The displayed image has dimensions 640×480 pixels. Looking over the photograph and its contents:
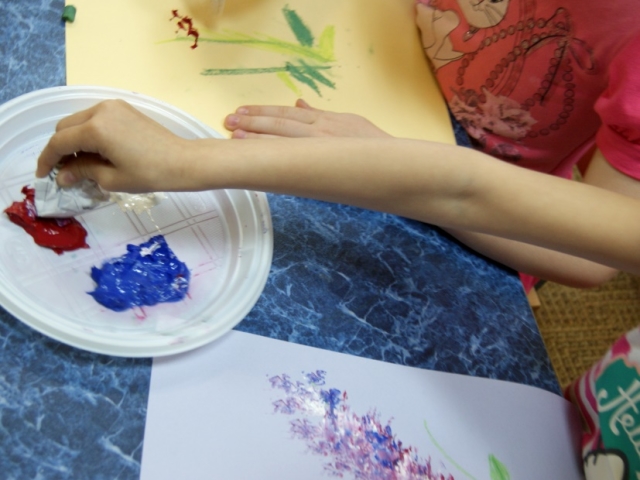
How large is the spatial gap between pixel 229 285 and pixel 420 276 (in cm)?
26

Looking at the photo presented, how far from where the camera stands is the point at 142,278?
23.7 inches

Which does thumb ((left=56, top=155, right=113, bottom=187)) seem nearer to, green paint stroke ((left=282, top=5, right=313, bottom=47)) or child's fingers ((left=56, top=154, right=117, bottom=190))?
child's fingers ((left=56, top=154, right=117, bottom=190))

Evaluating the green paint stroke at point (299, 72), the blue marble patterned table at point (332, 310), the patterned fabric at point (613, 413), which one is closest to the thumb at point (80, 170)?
the blue marble patterned table at point (332, 310)

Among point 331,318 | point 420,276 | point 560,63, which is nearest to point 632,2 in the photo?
point 560,63

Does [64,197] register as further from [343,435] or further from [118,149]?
[343,435]

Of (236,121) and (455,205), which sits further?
(236,121)

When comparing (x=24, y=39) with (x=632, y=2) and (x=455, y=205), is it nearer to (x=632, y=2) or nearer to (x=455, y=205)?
(x=455, y=205)

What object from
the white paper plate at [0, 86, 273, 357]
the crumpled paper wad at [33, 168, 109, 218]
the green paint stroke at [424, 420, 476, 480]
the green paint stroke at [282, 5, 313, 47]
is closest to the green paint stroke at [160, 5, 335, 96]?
the green paint stroke at [282, 5, 313, 47]

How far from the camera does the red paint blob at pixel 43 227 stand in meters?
0.59

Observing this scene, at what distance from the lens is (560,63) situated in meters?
0.75

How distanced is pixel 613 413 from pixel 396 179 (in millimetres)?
401

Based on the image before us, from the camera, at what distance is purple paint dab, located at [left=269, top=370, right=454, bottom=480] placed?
570mm

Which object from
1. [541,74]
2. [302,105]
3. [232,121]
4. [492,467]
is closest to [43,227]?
[232,121]

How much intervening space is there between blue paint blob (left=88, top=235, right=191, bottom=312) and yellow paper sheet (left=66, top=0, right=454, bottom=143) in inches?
8.0
